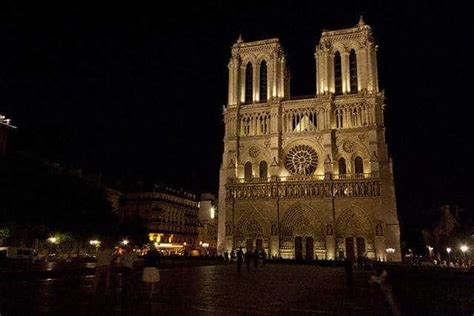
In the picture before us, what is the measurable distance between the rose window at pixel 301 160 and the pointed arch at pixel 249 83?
9269 mm

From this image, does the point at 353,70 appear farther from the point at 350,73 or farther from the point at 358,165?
the point at 358,165

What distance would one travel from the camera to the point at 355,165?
5144cm

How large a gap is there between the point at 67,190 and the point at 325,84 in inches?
1320

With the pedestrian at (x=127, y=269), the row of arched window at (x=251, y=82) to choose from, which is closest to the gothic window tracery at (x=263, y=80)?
the row of arched window at (x=251, y=82)

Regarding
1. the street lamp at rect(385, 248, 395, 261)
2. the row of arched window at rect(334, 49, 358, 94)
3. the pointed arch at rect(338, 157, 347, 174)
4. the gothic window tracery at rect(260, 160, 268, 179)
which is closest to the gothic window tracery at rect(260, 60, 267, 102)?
the gothic window tracery at rect(260, 160, 268, 179)

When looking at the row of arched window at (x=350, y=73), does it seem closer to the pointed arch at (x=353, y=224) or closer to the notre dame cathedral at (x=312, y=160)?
the notre dame cathedral at (x=312, y=160)

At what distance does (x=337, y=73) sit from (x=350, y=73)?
1.88 meters

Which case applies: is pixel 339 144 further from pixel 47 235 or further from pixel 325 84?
pixel 47 235

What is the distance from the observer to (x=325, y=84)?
53.6 meters

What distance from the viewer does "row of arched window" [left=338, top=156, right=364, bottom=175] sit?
51219 mm

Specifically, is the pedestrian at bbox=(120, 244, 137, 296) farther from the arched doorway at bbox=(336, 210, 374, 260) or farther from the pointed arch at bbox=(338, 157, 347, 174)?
the pointed arch at bbox=(338, 157, 347, 174)

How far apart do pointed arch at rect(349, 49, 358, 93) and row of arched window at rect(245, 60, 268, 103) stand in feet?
34.6

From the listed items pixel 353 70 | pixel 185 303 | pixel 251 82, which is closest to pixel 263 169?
pixel 251 82

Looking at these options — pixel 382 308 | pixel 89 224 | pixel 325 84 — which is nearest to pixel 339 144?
pixel 325 84
